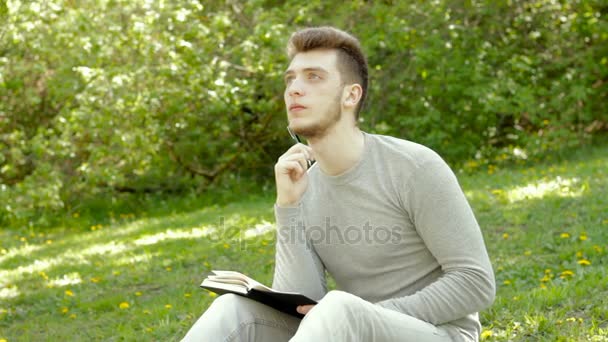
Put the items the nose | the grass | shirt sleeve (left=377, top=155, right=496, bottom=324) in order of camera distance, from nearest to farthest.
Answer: shirt sleeve (left=377, top=155, right=496, bottom=324) → the nose → the grass

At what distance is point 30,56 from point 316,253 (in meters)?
8.82

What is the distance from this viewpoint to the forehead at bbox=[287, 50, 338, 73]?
2758 mm

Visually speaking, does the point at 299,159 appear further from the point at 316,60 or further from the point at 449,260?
the point at 449,260

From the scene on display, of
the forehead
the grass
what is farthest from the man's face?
the grass

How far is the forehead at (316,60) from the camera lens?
9.05ft

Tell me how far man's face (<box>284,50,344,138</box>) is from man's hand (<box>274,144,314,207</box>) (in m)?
0.11

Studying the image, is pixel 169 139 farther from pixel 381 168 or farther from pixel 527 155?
pixel 381 168

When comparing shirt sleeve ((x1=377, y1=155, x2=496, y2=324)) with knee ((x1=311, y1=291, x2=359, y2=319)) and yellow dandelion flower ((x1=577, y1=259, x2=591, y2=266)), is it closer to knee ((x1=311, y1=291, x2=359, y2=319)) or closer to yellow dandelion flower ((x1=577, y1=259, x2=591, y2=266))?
knee ((x1=311, y1=291, x2=359, y2=319))

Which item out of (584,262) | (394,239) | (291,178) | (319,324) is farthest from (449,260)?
(584,262)

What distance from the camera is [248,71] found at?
10.5 meters

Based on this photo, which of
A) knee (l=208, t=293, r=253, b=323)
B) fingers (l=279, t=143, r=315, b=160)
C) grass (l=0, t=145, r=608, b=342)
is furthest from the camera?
grass (l=0, t=145, r=608, b=342)

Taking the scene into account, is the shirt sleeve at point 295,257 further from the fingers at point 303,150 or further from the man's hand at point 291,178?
the fingers at point 303,150

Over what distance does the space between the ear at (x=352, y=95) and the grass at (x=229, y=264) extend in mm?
1509

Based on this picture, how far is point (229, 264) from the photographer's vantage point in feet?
20.4
